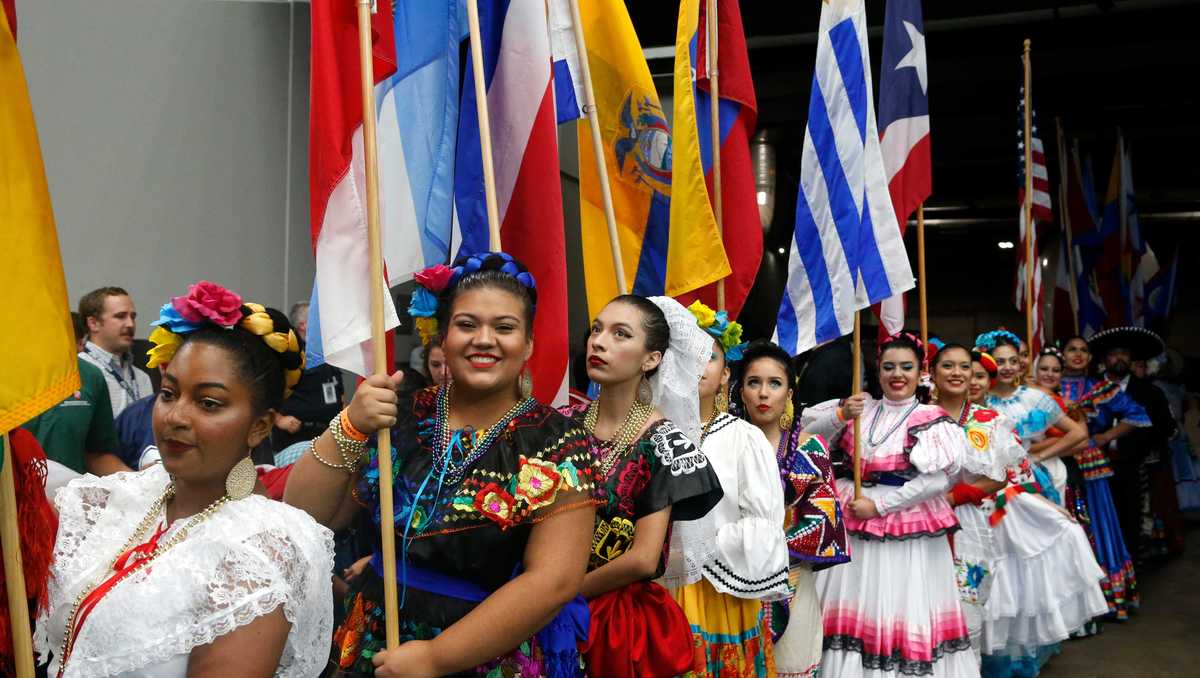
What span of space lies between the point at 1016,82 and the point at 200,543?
12.3 metres

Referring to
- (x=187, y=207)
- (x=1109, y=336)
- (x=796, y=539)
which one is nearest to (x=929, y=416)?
(x=796, y=539)

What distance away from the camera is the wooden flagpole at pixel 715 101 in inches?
208

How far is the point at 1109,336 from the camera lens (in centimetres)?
1092

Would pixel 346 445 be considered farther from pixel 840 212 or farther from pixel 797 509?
Answer: pixel 840 212

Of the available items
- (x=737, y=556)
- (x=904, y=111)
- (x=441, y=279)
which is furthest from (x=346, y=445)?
(x=904, y=111)

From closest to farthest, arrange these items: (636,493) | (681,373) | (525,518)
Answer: (525,518) → (636,493) → (681,373)

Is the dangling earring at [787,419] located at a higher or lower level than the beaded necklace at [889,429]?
higher

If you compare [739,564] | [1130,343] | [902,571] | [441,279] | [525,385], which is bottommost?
[902,571]

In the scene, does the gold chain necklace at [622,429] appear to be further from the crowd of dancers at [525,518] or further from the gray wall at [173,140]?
the gray wall at [173,140]

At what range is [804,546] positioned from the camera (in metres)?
4.92

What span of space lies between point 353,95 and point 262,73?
19.6 ft

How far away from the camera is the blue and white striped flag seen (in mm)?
5621

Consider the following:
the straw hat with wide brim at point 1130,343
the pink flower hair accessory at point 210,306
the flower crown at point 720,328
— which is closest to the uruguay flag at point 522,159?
the flower crown at point 720,328

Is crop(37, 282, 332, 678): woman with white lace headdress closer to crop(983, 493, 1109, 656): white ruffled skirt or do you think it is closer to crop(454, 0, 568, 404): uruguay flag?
crop(454, 0, 568, 404): uruguay flag
